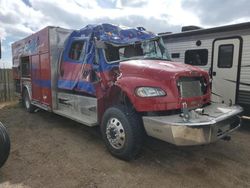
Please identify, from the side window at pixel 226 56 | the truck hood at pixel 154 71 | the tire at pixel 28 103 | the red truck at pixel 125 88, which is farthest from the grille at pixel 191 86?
the tire at pixel 28 103

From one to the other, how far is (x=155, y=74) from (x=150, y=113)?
639 mm

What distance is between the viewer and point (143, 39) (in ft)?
18.1

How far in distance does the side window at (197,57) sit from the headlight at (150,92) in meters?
3.96

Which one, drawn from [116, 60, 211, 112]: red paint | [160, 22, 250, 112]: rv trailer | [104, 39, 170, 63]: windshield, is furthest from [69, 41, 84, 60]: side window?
[160, 22, 250, 112]: rv trailer

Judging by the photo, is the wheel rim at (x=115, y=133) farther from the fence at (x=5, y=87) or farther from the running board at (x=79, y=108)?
the fence at (x=5, y=87)

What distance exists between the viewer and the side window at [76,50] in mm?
5805

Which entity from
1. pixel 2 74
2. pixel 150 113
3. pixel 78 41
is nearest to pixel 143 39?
pixel 78 41

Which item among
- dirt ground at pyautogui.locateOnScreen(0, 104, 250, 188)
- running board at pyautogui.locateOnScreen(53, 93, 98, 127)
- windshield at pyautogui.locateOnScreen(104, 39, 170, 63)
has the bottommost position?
dirt ground at pyautogui.locateOnScreen(0, 104, 250, 188)

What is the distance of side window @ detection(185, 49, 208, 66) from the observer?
7.33 m

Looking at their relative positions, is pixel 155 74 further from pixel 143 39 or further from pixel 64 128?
pixel 64 128

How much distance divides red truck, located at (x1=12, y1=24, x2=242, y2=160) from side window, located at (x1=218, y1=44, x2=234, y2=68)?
A: 2145mm

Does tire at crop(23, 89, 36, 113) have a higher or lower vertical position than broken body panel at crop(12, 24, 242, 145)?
lower

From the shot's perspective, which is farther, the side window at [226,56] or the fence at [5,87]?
the fence at [5,87]

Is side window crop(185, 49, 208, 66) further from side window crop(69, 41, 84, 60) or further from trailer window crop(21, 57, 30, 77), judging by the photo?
trailer window crop(21, 57, 30, 77)
